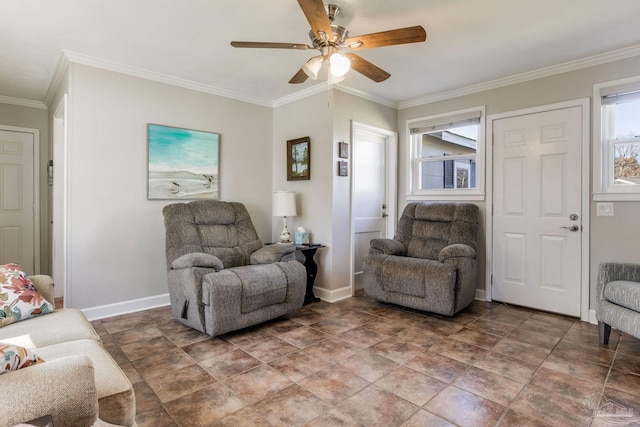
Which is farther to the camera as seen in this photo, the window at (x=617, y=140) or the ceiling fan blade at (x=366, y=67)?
the window at (x=617, y=140)

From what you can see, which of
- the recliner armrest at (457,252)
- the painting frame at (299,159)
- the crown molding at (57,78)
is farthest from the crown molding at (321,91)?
the crown molding at (57,78)

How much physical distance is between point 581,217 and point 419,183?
5.71ft

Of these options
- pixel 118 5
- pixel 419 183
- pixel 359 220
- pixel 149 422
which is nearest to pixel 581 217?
pixel 419 183

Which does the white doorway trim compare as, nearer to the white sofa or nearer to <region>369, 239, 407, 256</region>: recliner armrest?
the white sofa

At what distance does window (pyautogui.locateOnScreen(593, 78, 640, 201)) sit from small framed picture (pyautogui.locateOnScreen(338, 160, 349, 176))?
7.67 feet

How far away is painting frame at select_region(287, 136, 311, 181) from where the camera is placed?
4.06m

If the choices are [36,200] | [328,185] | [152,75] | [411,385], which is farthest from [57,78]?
[411,385]

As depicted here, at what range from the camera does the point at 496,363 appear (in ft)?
7.64

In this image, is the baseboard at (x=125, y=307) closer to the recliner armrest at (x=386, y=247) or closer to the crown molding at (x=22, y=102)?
the recliner armrest at (x=386, y=247)

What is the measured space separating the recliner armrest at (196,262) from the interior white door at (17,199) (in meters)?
2.80

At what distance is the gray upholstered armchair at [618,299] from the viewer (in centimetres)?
230

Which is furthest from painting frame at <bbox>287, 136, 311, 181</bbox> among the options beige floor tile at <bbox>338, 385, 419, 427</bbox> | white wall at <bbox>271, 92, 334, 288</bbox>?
beige floor tile at <bbox>338, 385, 419, 427</bbox>

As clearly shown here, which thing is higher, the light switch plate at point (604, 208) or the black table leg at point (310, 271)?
the light switch plate at point (604, 208)

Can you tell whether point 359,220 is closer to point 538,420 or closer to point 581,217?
point 581,217
